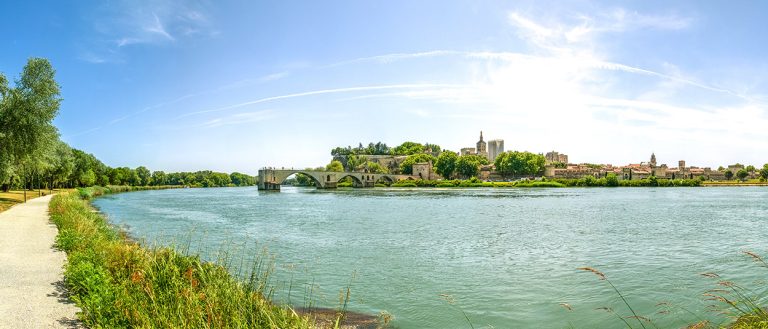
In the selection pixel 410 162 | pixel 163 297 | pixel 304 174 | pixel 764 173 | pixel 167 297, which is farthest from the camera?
pixel 410 162

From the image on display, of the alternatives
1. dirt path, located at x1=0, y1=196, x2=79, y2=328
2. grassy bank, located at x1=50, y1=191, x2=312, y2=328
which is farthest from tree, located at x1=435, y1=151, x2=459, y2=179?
grassy bank, located at x1=50, y1=191, x2=312, y2=328

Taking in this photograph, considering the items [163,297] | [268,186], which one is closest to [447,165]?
[268,186]

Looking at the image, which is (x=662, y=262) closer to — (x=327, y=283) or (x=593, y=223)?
(x=327, y=283)

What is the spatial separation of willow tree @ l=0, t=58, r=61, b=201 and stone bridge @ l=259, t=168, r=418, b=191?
8378cm

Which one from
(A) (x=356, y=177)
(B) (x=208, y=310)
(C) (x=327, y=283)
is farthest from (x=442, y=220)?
(A) (x=356, y=177)

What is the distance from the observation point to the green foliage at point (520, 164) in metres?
146

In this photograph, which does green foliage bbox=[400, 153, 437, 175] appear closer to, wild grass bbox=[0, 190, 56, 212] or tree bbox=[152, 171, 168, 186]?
tree bbox=[152, 171, 168, 186]

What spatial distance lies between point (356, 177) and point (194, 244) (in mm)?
122001

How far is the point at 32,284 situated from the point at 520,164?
5732 inches

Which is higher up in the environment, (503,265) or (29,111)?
(29,111)

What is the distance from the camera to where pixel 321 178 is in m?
129

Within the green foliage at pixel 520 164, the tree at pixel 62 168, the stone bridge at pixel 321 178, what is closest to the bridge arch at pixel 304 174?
the stone bridge at pixel 321 178

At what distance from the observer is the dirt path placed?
804cm

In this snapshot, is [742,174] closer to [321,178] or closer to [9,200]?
[321,178]
